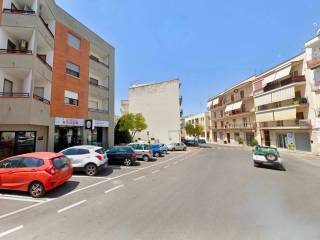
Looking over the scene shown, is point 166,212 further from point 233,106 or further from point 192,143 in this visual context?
point 233,106

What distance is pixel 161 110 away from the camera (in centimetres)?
4247

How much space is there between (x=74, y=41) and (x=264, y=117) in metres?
33.3

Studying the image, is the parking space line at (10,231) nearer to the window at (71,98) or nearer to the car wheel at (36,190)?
the car wheel at (36,190)

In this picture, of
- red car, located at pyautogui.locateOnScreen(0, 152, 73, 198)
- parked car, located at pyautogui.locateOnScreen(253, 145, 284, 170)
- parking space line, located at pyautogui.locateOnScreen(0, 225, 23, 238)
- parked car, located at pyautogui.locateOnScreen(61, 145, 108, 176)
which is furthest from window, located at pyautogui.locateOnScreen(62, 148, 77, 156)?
parked car, located at pyautogui.locateOnScreen(253, 145, 284, 170)

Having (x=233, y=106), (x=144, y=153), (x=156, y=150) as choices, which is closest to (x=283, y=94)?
(x=233, y=106)

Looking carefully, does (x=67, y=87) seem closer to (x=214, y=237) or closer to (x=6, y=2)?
(x=6, y=2)

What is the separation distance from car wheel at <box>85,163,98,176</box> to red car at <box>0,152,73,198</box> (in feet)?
10.5

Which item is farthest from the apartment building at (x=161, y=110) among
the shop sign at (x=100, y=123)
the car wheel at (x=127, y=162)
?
the car wheel at (x=127, y=162)

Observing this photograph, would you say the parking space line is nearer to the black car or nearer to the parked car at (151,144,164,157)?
the black car

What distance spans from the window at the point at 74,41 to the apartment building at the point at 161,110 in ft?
80.8

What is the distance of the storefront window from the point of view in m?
12.6

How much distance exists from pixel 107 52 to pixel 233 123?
36.5m

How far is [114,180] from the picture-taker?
10.2 meters

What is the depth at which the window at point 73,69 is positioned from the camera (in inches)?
691
